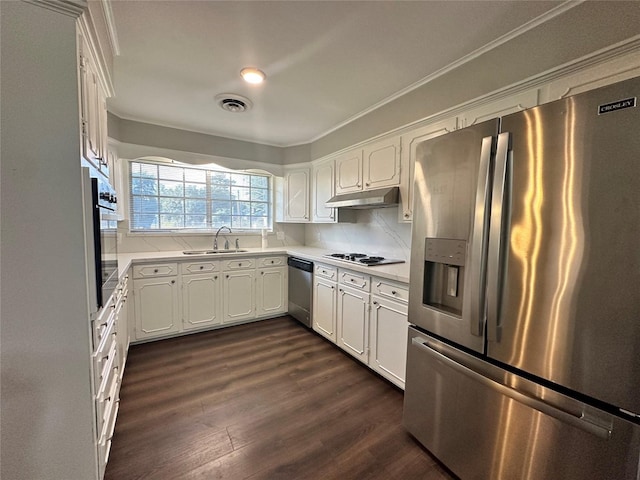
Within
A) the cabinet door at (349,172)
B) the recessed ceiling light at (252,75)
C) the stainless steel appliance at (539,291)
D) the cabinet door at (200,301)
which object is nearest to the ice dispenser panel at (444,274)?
the stainless steel appliance at (539,291)

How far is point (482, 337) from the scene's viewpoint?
125cm

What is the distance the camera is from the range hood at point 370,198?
95.3 inches

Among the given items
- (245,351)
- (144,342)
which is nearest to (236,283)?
(245,351)

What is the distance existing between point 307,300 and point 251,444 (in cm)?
175

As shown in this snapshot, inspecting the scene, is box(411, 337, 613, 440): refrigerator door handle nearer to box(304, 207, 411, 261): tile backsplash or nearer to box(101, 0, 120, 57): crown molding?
box(304, 207, 411, 261): tile backsplash

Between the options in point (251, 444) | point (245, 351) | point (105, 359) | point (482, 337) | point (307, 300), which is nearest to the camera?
point (482, 337)

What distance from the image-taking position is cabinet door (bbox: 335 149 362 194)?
2.92 metres

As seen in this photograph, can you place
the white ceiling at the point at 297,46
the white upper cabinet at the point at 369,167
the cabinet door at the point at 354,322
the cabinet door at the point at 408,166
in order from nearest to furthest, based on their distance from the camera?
the white ceiling at the point at 297,46 < the cabinet door at the point at 408,166 < the cabinet door at the point at 354,322 < the white upper cabinet at the point at 369,167

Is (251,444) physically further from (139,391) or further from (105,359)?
(139,391)

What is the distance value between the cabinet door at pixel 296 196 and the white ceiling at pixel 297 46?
3.84 feet

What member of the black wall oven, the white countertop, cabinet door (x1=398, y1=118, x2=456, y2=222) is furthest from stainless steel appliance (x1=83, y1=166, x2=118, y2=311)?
cabinet door (x1=398, y1=118, x2=456, y2=222)

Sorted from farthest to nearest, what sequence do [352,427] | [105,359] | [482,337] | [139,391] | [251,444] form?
[139,391], [352,427], [251,444], [105,359], [482,337]

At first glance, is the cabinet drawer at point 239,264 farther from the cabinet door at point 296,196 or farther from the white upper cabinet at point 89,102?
the white upper cabinet at point 89,102

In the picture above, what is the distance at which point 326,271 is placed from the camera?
2949 mm
